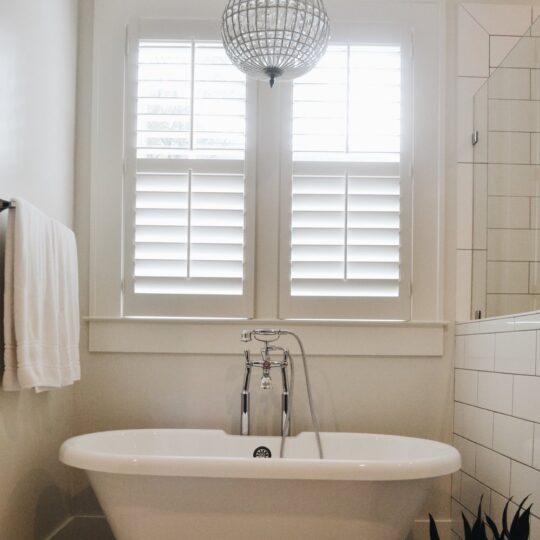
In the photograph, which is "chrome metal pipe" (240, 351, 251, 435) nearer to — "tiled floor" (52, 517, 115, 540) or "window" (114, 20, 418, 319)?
"window" (114, 20, 418, 319)

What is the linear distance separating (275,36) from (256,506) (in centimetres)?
139

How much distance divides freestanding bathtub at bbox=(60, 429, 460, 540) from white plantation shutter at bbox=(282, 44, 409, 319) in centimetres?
84

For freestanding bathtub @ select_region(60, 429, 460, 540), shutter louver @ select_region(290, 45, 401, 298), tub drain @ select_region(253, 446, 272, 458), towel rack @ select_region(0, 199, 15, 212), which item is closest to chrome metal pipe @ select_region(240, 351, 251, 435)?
tub drain @ select_region(253, 446, 272, 458)

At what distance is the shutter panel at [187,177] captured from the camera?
9.39 feet

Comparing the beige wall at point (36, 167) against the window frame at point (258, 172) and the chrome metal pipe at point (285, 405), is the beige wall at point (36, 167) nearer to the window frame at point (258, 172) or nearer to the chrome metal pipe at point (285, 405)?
the window frame at point (258, 172)

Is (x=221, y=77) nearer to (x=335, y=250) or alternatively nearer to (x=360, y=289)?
(x=335, y=250)

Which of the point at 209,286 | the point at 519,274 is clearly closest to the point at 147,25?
the point at 209,286

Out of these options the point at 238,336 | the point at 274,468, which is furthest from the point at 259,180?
the point at 274,468

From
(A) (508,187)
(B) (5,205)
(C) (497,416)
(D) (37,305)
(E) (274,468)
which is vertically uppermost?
(A) (508,187)

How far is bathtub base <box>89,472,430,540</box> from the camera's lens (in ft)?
7.01

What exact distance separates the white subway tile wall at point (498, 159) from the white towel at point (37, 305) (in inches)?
56.8

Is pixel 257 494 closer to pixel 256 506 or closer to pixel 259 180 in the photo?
pixel 256 506

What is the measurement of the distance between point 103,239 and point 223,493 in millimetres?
1192

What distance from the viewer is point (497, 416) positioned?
241 cm
